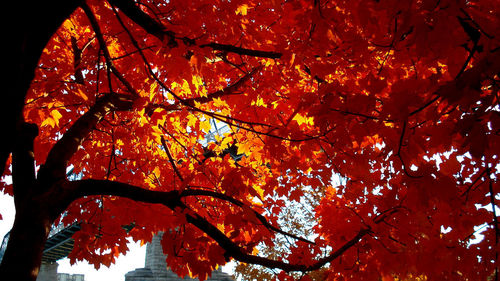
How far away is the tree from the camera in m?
1.88

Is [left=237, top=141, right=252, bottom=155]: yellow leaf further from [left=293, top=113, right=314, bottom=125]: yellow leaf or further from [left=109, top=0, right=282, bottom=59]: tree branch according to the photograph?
[left=109, top=0, right=282, bottom=59]: tree branch

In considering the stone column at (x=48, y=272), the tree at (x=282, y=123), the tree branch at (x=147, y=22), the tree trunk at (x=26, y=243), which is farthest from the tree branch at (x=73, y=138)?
the stone column at (x=48, y=272)

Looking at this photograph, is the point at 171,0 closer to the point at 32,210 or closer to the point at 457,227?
the point at 32,210

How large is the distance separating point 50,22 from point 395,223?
372 cm

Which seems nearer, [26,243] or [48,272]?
[26,243]

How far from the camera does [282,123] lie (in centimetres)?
374

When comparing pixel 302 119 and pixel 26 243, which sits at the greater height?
pixel 302 119

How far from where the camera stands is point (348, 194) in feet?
13.9

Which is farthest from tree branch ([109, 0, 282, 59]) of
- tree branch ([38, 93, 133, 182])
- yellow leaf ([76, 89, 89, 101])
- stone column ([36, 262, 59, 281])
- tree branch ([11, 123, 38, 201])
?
stone column ([36, 262, 59, 281])

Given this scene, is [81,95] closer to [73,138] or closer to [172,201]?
[73,138]

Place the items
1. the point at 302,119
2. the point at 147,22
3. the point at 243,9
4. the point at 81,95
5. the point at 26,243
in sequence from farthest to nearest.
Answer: the point at 302,119
the point at 81,95
the point at 243,9
the point at 147,22
the point at 26,243

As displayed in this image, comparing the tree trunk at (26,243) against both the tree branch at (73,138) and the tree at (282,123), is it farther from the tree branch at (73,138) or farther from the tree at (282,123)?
the tree branch at (73,138)

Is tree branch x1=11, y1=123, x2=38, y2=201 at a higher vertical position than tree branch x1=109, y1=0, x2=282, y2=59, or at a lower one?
lower

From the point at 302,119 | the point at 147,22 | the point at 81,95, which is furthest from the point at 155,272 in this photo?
the point at 147,22
